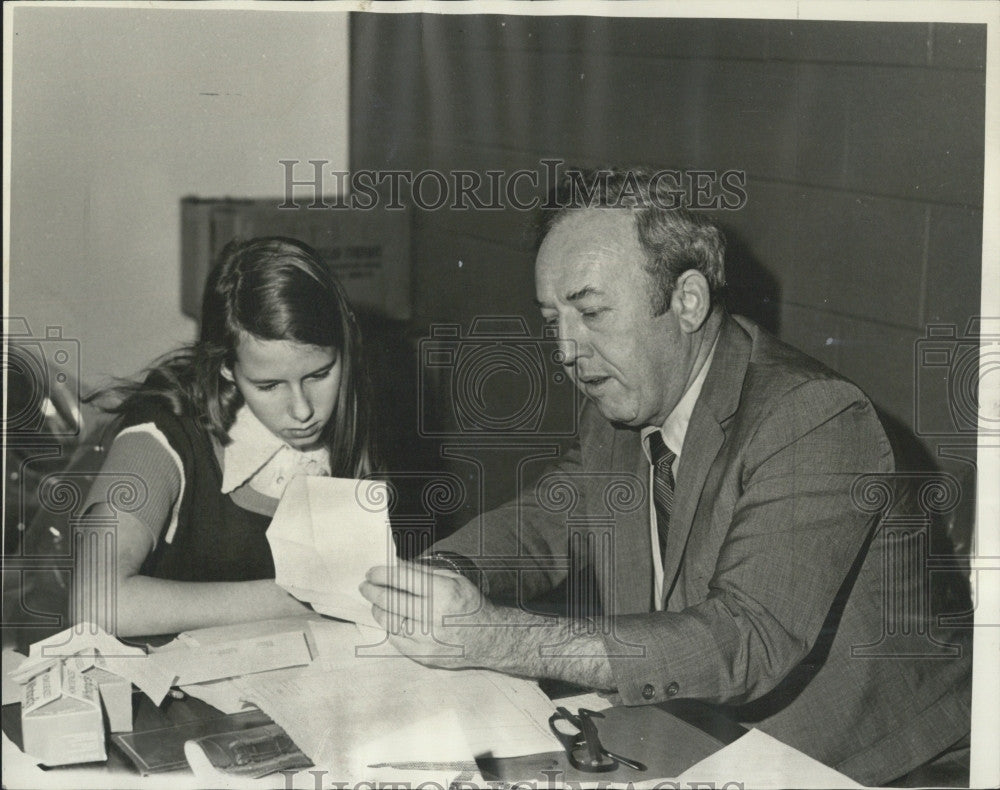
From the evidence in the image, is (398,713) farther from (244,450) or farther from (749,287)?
(749,287)

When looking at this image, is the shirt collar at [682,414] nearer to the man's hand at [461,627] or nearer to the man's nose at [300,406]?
the man's hand at [461,627]

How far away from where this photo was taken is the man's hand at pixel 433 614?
1.32 meters

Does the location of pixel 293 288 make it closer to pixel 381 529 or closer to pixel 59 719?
pixel 381 529

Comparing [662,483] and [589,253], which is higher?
[589,253]

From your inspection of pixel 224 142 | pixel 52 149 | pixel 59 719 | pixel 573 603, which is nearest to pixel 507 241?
pixel 224 142

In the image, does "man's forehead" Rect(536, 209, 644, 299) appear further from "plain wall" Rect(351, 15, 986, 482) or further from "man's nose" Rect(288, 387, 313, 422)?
"man's nose" Rect(288, 387, 313, 422)

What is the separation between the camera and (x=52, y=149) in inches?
53.4

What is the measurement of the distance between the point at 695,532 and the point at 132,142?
0.95m

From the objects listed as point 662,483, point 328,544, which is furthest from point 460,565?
point 662,483

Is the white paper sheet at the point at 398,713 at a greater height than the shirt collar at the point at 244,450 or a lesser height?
lesser

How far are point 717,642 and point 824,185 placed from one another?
68cm

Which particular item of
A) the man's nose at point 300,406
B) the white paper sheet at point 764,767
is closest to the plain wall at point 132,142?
the man's nose at point 300,406

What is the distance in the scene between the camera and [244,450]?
4.45ft

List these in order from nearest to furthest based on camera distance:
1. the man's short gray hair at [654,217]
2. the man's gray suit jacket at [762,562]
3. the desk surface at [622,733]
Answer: the desk surface at [622,733] → the man's gray suit jacket at [762,562] → the man's short gray hair at [654,217]
